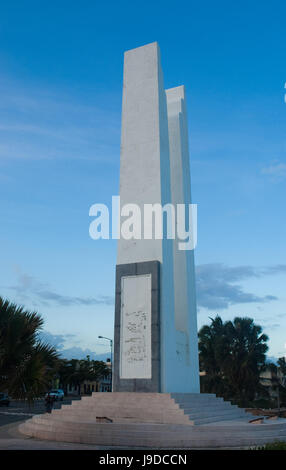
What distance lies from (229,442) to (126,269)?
336 inches

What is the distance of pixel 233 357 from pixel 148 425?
90.2ft

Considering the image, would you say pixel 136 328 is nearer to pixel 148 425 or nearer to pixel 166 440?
pixel 148 425

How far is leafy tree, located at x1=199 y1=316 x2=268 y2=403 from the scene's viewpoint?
3803 centimetres

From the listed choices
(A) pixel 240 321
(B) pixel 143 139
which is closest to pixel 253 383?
(A) pixel 240 321

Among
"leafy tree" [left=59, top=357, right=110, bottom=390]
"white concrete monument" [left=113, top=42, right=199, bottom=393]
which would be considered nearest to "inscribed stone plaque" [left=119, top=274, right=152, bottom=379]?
"white concrete monument" [left=113, top=42, right=199, bottom=393]

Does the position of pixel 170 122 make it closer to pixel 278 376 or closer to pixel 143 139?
pixel 143 139

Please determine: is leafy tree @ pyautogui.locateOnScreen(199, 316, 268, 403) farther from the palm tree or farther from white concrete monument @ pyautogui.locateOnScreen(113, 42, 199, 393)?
the palm tree

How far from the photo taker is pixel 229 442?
12.9 metres

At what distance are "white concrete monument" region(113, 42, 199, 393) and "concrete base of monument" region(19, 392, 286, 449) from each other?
4.80 ft

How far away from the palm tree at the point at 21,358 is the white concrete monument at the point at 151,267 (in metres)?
7.17

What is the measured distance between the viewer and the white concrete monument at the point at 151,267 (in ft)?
57.8

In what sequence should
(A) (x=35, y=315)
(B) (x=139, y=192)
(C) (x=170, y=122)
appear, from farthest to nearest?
(C) (x=170, y=122)
(B) (x=139, y=192)
(A) (x=35, y=315)

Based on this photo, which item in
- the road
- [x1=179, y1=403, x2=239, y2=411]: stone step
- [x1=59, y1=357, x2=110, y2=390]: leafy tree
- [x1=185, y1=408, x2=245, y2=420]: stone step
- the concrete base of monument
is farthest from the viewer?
[x1=59, y1=357, x2=110, y2=390]: leafy tree

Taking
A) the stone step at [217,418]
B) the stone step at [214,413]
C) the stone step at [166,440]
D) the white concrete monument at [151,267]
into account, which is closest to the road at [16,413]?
the white concrete monument at [151,267]
